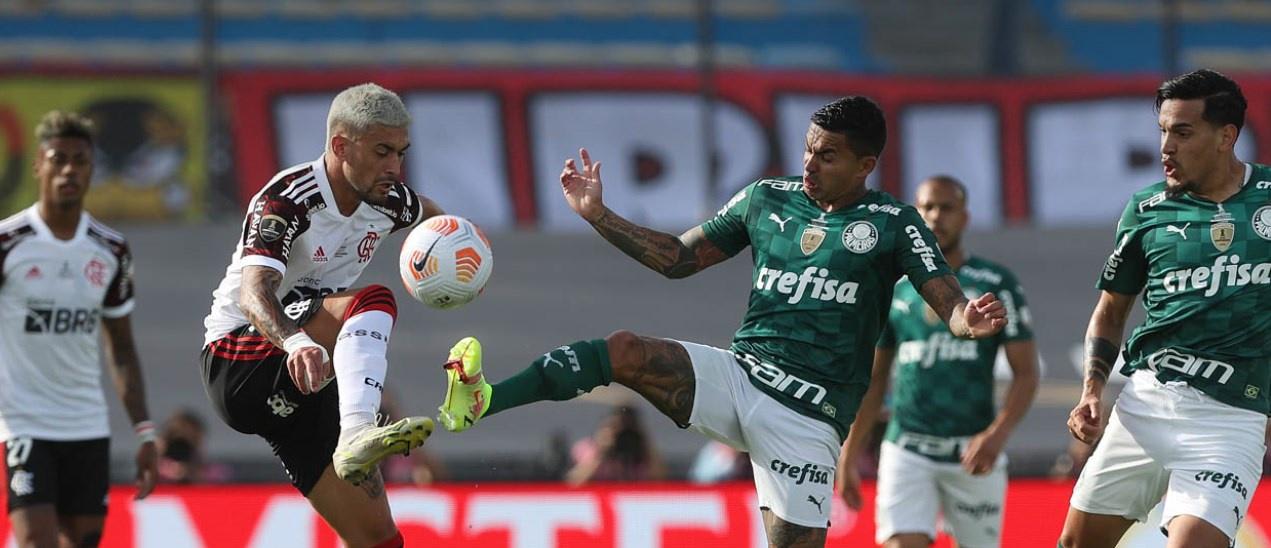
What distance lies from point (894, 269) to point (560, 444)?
6.71m

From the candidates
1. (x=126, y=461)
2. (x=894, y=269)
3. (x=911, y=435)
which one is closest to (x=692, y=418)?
(x=894, y=269)

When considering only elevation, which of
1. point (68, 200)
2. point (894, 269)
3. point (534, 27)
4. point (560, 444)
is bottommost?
point (560, 444)

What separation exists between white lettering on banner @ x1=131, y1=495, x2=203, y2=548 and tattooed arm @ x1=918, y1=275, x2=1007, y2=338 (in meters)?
4.87

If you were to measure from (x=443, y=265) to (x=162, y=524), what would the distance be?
4.39 meters

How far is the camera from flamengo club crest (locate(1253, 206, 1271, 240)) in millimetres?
6336

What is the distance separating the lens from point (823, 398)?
646 cm

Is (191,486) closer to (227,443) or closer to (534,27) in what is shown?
(227,443)

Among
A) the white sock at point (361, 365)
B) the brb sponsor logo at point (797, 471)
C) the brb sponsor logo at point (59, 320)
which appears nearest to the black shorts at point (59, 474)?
the brb sponsor logo at point (59, 320)

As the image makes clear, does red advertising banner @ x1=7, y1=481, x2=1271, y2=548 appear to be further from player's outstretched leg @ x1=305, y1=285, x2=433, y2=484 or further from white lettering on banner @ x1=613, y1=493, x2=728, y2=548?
player's outstretched leg @ x1=305, y1=285, x2=433, y2=484

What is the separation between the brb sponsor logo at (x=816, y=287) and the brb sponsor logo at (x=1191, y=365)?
4.12ft

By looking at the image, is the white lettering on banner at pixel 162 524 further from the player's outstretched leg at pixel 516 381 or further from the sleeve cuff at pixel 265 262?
the player's outstretched leg at pixel 516 381

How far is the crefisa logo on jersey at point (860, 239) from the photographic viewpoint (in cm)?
641

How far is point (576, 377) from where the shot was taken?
20.0ft

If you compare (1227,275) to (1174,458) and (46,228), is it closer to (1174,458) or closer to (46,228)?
(1174,458)
